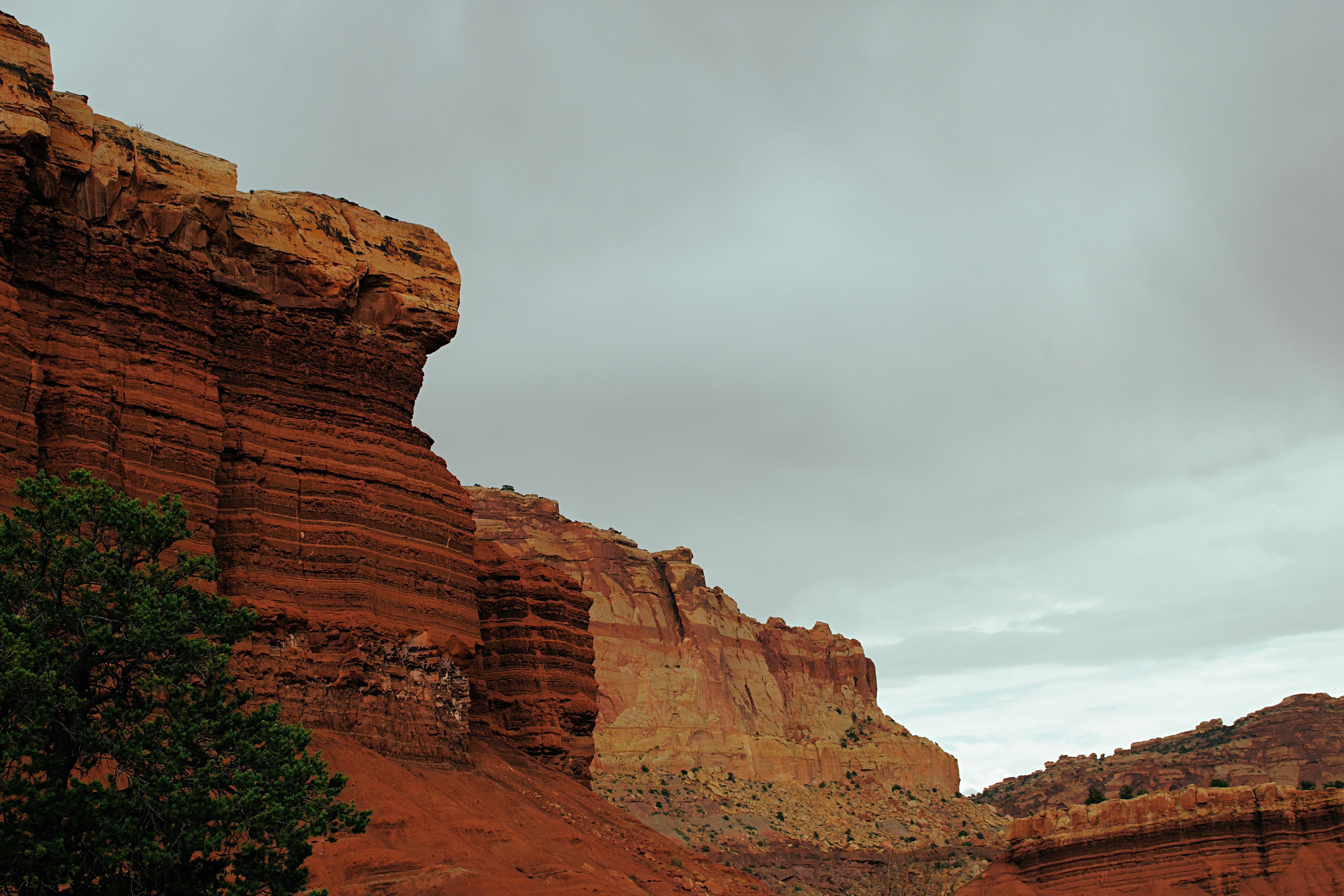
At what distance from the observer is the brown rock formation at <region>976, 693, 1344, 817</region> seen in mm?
101938

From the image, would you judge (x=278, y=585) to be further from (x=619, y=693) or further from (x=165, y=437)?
(x=619, y=693)

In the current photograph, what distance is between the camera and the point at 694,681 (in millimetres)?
120125

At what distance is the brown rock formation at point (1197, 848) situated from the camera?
45.0m

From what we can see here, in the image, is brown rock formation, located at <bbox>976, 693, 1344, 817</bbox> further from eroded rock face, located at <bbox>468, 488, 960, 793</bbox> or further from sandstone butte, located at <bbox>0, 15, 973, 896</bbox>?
sandstone butte, located at <bbox>0, 15, 973, 896</bbox>

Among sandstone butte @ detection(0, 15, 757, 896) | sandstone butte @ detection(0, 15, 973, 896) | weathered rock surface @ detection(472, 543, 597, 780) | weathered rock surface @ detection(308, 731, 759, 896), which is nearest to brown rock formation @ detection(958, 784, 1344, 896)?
sandstone butte @ detection(0, 15, 973, 896)

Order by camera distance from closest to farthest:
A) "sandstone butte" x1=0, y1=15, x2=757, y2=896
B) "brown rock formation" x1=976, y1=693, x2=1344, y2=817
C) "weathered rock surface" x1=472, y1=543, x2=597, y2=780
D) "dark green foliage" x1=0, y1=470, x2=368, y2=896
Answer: "dark green foliage" x1=0, y1=470, x2=368, y2=896 → "sandstone butte" x1=0, y1=15, x2=757, y2=896 → "weathered rock surface" x1=472, y1=543, x2=597, y2=780 → "brown rock formation" x1=976, y1=693, x2=1344, y2=817

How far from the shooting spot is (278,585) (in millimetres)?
31656

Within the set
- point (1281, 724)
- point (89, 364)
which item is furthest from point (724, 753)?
point (89, 364)

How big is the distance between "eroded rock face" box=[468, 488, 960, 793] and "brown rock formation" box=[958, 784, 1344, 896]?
194 feet

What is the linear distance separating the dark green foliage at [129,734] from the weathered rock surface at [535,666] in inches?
973

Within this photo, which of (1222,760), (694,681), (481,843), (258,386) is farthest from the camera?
(694,681)

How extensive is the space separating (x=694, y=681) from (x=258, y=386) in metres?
91.1

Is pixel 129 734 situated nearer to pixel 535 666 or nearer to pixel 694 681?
pixel 535 666

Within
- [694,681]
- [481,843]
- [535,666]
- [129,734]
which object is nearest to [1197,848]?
[535,666]
